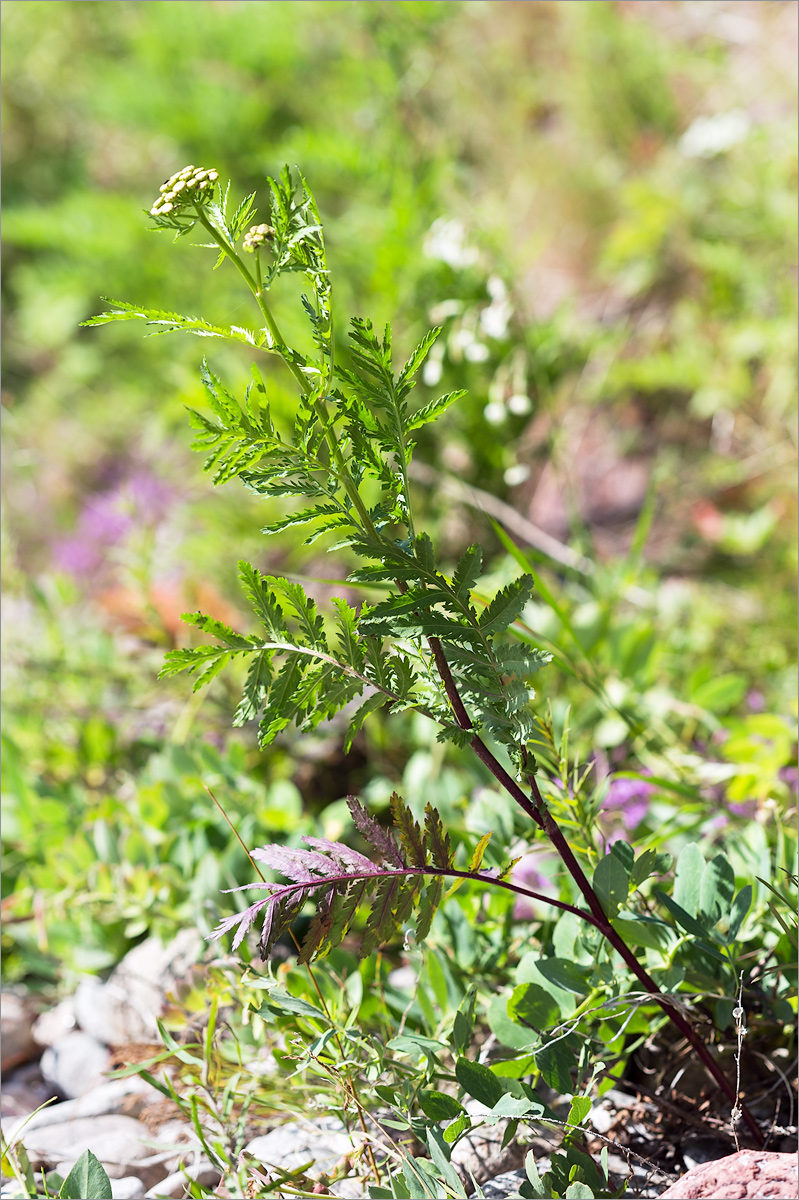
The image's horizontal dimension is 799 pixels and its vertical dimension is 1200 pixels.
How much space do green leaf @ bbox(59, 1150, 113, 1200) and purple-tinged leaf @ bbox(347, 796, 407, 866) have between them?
273mm

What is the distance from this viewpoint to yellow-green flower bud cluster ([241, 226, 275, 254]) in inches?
18.6

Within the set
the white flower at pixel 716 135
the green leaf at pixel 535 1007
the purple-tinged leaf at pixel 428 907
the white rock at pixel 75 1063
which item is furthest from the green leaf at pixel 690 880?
the white flower at pixel 716 135

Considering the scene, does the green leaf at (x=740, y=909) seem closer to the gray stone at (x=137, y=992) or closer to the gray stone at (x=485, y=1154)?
the gray stone at (x=485, y=1154)

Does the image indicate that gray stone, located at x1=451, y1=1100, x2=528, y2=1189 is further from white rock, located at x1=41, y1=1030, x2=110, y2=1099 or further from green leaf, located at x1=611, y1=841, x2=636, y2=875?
white rock, located at x1=41, y1=1030, x2=110, y2=1099

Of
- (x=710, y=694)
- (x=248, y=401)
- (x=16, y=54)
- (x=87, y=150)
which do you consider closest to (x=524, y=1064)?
(x=248, y=401)

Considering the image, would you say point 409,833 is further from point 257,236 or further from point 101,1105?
point 101,1105

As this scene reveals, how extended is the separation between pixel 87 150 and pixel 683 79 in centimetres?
228

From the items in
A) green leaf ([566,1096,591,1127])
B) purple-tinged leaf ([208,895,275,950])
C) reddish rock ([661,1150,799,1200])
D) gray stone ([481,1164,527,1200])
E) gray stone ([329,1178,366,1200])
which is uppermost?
purple-tinged leaf ([208,895,275,950])

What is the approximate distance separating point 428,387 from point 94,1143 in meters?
1.21

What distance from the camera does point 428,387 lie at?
158 cm

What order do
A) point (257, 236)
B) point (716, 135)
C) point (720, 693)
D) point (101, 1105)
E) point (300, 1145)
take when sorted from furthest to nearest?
point (716, 135) → point (720, 693) → point (101, 1105) → point (300, 1145) → point (257, 236)

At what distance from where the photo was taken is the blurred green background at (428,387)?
3.41 ft

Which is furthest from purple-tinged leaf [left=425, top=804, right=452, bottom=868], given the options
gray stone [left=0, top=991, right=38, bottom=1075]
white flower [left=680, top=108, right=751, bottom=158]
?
white flower [left=680, top=108, right=751, bottom=158]

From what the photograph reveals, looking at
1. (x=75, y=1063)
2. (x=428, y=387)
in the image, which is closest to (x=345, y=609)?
(x=75, y=1063)
